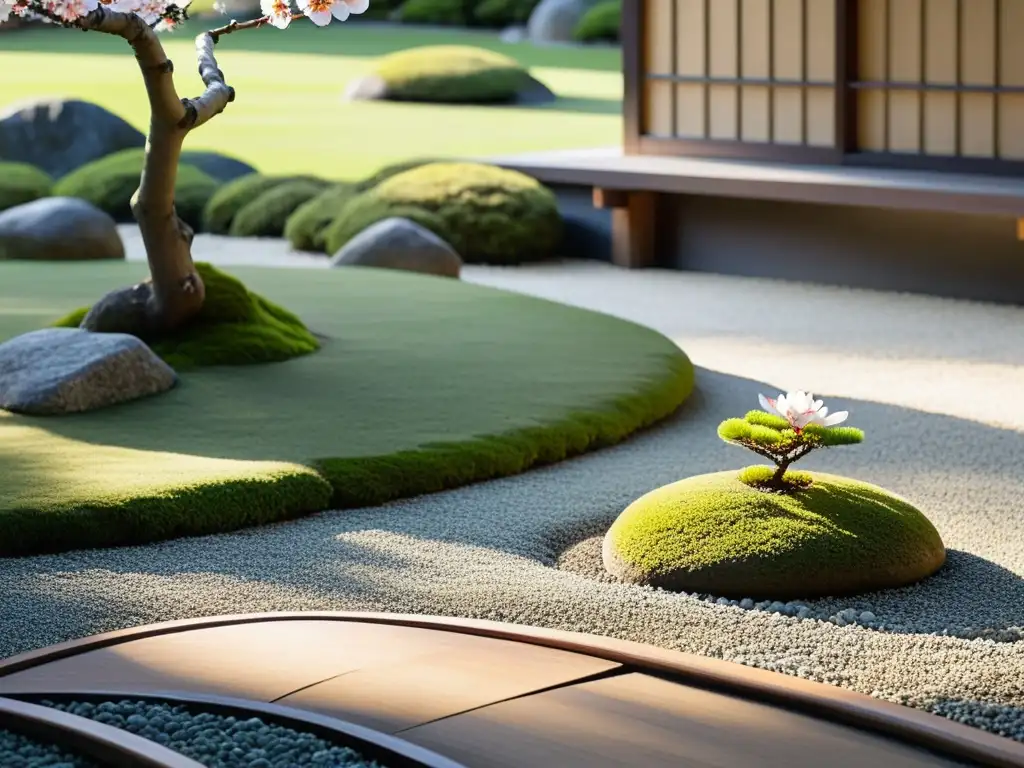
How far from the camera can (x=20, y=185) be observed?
11.2 m

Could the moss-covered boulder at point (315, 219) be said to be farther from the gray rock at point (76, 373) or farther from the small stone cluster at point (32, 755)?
the small stone cluster at point (32, 755)

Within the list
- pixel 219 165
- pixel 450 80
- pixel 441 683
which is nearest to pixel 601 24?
pixel 450 80

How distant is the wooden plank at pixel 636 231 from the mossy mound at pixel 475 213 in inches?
15.2

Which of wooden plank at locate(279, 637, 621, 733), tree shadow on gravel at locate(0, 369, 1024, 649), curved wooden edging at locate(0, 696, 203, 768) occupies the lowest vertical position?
tree shadow on gravel at locate(0, 369, 1024, 649)

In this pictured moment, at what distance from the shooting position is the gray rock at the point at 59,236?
899 centimetres

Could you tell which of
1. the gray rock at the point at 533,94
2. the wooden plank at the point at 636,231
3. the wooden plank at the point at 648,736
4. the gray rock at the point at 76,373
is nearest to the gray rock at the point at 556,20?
the gray rock at the point at 533,94

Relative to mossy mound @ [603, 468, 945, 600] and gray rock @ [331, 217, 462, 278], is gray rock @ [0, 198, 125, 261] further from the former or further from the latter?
mossy mound @ [603, 468, 945, 600]

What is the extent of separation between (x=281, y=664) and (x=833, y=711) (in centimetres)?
98

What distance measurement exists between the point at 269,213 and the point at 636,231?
2503mm

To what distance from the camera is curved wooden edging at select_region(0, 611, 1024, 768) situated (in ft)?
8.98

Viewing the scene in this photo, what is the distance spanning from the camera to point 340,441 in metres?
4.94

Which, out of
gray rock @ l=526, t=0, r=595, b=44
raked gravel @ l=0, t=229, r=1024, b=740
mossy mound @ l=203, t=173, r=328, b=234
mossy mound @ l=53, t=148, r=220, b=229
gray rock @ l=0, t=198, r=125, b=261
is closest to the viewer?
raked gravel @ l=0, t=229, r=1024, b=740

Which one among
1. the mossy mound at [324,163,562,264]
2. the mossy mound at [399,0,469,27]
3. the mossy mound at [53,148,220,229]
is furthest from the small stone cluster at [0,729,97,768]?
the mossy mound at [399,0,469,27]

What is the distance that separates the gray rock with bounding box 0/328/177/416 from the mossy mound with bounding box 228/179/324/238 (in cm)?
513
